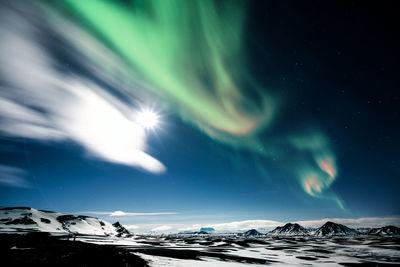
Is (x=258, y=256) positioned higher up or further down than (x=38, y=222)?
higher up

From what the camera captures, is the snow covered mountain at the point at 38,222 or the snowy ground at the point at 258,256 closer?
the snowy ground at the point at 258,256

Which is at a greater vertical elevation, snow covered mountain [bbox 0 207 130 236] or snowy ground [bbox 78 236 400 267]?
snowy ground [bbox 78 236 400 267]

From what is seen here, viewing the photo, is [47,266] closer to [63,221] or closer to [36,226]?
[36,226]

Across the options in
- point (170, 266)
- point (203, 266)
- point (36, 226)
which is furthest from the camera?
point (36, 226)

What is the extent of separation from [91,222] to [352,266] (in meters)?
223

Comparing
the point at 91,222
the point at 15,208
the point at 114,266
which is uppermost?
the point at 114,266

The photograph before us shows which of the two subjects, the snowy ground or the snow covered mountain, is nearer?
the snowy ground

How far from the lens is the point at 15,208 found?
156 meters

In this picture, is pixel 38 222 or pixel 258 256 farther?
pixel 38 222

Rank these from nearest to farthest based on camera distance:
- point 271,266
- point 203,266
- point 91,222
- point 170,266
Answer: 1. point 170,266
2. point 203,266
3. point 271,266
4. point 91,222

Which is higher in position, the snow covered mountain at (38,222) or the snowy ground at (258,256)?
the snowy ground at (258,256)

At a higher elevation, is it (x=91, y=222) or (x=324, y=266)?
(x=324, y=266)

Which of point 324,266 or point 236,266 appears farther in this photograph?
point 324,266

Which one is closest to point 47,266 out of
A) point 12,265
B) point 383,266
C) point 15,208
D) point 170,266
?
point 12,265
